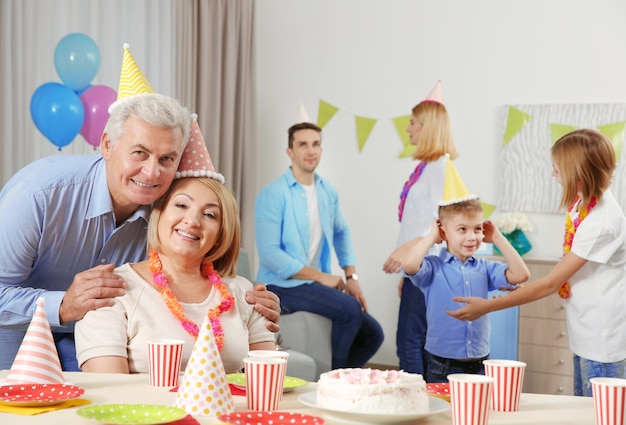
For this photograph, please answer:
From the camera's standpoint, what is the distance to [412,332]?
3910mm

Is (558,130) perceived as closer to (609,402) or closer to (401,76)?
(401,76)

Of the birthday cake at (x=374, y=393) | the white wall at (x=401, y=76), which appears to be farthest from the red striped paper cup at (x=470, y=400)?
the white wall at (x=401, y=76)

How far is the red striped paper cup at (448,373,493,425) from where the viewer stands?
1251 mm

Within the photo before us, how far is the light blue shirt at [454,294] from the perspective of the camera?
3414 millimetres

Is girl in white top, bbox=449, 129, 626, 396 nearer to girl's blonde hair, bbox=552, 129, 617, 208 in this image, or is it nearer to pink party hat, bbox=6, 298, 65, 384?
girl's blonde hair, bbox=552, 129, 617, 208

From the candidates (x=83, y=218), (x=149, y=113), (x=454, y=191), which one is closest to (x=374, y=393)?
(x=149, y=113)

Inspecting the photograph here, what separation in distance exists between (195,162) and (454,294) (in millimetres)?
1594

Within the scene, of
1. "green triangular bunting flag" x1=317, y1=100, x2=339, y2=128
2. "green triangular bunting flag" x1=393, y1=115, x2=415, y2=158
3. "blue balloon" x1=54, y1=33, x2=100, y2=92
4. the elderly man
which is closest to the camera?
the elderly man

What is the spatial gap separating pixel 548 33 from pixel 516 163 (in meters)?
0.86

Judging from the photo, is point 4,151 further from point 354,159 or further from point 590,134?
point 590,134

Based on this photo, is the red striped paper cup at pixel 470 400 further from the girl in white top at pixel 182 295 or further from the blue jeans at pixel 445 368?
the blue jeans at pixel 445 368

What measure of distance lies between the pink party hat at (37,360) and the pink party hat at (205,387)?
0.35 m

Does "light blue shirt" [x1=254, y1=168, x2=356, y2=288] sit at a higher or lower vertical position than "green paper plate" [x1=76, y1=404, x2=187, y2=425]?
higher

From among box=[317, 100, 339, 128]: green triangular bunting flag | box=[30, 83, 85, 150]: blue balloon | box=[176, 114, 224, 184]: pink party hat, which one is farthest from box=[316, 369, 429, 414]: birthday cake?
box=[317, 100, 339, 128]: green triangular bunting flag
